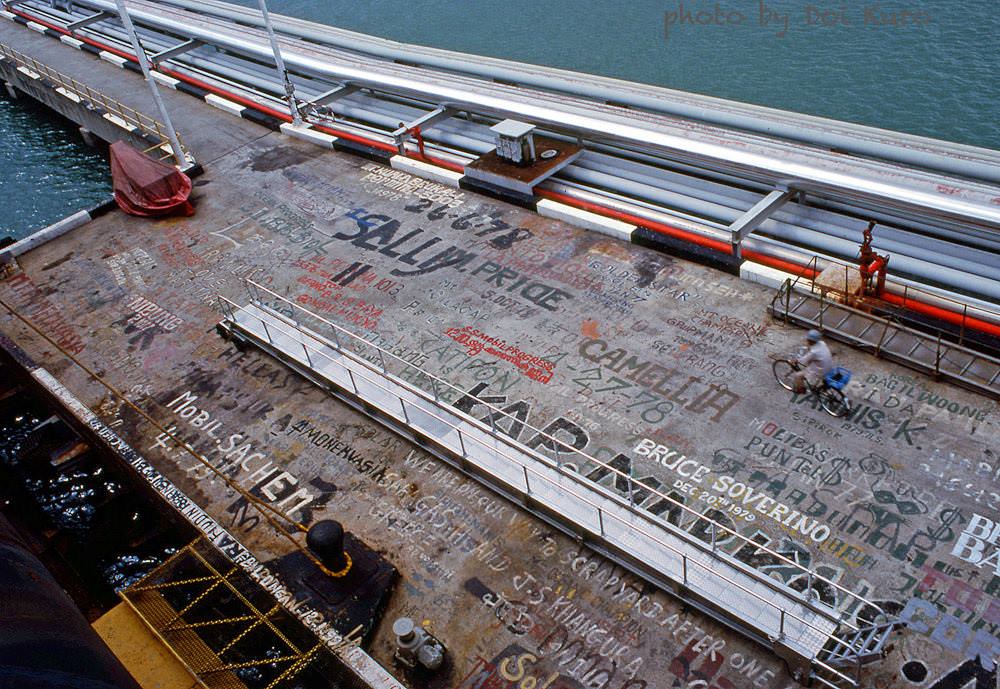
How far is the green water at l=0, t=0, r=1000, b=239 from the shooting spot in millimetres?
34969

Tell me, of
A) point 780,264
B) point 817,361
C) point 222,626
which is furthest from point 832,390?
point 222,626

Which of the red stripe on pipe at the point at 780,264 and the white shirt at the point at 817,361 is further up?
the white shirt at the point at 817,361

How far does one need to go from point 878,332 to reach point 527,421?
301 inches

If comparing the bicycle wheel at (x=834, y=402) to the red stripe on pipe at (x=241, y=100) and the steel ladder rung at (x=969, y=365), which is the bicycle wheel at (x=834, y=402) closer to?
the steel ladder rung at (x=969, y=365)

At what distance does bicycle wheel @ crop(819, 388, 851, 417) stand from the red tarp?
66.9ft

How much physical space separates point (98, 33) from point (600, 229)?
40.2 meters

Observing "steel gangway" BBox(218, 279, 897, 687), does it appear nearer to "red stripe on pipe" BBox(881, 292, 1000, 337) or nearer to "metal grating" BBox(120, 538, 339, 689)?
"metal grating" BBox(120, 538, 339, 689)

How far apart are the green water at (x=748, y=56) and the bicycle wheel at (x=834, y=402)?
2226 centimetres

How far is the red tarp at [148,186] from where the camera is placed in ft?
85.1

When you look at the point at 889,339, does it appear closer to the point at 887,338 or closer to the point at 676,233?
the point at 887,338

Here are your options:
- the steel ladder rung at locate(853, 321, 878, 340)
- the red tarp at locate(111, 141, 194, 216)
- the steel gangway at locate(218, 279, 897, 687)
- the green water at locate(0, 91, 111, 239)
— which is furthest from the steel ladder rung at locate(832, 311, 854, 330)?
the green water at locate(0, 91, 111, 239)

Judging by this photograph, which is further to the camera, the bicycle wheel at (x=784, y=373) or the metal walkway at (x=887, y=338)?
the bicycle wheel at (x=784, y=373)

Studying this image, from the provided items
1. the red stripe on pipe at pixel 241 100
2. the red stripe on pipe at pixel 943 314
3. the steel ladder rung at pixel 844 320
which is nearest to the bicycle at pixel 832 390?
the steel ladder rung at pixel 844 320

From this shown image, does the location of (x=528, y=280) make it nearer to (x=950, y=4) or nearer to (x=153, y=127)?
(x=153, y=127)
